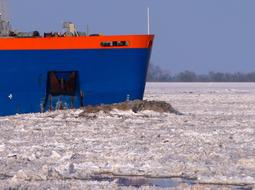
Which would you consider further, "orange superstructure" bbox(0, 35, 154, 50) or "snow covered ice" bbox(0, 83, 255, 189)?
"orange superstructure" bbox(0, 35, 154, 50)

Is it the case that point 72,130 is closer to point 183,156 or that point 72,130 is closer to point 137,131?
point 137,131

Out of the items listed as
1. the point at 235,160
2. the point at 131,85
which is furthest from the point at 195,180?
the point at 131,85

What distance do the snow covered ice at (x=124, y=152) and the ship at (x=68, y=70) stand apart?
4.38 meters

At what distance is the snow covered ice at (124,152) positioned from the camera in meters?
7.38

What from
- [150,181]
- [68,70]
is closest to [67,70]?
[68,70]

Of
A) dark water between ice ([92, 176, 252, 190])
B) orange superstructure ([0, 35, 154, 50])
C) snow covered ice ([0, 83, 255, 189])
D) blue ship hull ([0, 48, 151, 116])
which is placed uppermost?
orange superstructure ([0, 35, 154, 50])

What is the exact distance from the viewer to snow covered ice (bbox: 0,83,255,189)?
738 centimetres

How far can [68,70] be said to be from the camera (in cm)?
2036

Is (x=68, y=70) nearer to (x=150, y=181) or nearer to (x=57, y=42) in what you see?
(x=57, y=42)

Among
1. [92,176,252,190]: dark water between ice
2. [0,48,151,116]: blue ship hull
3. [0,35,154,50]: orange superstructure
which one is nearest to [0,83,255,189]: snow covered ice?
[92,176,252,190]: dark water between ice

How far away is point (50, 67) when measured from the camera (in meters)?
20.3

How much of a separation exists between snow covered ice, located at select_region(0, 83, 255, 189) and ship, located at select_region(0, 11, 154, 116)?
4380 millimetres

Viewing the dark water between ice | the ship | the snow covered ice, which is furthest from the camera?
the ship

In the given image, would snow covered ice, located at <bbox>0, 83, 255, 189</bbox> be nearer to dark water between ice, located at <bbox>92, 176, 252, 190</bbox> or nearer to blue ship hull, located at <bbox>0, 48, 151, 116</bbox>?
dark water between ice, located at <bbox>92, 176, 252, 190</bbox>
